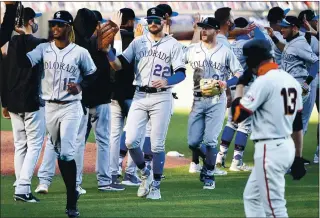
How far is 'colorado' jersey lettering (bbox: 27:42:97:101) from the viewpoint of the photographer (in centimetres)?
984

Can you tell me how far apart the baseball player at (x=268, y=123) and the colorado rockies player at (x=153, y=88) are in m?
2.72

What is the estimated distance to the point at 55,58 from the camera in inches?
389

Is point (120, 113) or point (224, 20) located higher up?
point (224, 20)

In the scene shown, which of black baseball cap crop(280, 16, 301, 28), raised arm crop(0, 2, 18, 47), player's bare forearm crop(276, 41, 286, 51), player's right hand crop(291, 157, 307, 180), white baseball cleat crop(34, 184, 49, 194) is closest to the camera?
player's right hand crop(291, 157, 307, 180)

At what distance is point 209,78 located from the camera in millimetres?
11555

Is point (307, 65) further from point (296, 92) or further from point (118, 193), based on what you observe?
point (296, 92)

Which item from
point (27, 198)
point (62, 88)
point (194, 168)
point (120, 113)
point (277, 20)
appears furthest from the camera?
point (277, 20)

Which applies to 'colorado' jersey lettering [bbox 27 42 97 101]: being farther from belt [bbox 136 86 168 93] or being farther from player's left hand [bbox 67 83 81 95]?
belt [bbox 136 86 168 93]

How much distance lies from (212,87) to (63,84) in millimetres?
2248

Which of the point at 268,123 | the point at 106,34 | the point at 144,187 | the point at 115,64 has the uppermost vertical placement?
the point at 106,34

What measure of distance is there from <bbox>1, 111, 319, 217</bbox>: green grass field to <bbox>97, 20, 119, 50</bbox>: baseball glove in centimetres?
175

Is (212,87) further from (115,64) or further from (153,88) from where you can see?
(115,64)

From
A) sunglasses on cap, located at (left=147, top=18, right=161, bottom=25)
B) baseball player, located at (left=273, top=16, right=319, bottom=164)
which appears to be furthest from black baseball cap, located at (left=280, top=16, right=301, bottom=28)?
sunglasses on cap, located at (left=147, top=18, right=161, bottom=25)

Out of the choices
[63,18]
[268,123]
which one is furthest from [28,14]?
[268,123]
